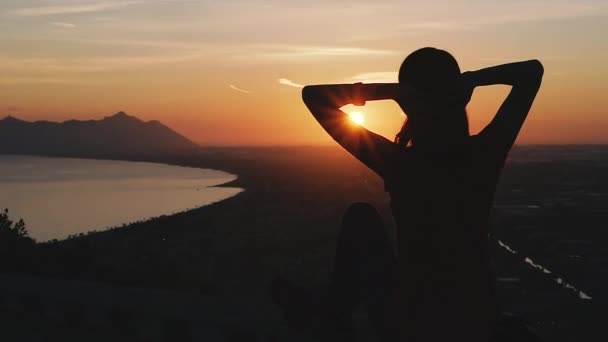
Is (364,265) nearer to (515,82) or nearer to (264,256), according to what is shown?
(515,82)

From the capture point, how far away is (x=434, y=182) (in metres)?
2.99

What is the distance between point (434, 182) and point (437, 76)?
0.43 m

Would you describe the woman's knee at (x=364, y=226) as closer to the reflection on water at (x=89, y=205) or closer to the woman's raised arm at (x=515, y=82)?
the woman's raised arm at (x=515, y=82)

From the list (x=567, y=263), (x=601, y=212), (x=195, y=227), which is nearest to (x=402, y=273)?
(x=567, y=263)

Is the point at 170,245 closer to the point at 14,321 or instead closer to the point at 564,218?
the point at 564,218

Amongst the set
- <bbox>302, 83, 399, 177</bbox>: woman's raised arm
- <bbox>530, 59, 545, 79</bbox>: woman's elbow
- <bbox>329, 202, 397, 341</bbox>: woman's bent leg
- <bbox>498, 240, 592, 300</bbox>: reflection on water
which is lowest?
<bbox>498, 240, 592, 300</bbox>: reflection on water

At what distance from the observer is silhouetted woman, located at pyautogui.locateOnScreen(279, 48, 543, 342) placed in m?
2.99

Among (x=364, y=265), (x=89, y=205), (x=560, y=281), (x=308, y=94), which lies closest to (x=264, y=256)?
(x=560, y=281)

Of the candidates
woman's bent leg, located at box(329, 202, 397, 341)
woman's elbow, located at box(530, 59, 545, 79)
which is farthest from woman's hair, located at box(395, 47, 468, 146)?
woman's bent leg, located at box(329, 202, 397, 341)

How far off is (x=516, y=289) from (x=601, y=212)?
111 ft

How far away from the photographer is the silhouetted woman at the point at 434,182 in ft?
9.81

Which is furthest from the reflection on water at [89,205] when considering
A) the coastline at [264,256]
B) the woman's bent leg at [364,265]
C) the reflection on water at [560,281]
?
the woman's bent leg at [364,265]

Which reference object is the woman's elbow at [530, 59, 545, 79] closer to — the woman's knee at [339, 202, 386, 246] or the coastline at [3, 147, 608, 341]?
the woman's knee at [339, 202, 386, 246]

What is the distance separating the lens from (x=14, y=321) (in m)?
7.03
